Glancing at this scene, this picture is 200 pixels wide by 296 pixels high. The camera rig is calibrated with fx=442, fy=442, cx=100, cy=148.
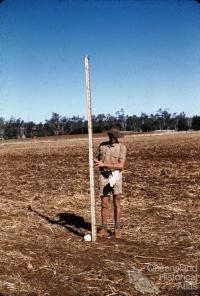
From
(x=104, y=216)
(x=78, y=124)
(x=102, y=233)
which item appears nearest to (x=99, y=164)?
(x=104, y=216)

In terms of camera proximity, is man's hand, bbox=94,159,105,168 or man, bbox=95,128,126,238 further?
man, bbox=95,128,126,238

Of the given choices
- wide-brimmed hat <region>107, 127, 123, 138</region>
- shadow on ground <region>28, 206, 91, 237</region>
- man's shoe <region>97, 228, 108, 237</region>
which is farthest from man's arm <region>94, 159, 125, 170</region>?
shadow on ground <region>28, 206, 91, 237</region>

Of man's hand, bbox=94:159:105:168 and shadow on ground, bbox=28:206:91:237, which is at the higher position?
man's hand, bbox=94:159:105:168

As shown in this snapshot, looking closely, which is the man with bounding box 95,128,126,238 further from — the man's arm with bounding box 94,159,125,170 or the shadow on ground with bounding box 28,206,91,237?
the shadow on ground with bounding box 28,206,91,237

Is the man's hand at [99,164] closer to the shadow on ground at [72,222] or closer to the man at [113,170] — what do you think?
the man at [113,170]

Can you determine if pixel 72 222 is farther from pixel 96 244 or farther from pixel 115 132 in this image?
pixel 115 132

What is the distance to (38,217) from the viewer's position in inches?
374

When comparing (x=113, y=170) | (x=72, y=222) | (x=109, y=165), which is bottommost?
(x=72, y=222)

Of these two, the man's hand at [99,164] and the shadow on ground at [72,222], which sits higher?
the man's hand at [99,164]

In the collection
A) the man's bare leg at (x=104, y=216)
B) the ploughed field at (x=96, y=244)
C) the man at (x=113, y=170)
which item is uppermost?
the man at (x=113, y=170)

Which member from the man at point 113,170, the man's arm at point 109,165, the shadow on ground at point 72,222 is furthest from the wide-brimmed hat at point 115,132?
the shadow on ground at point 72,222

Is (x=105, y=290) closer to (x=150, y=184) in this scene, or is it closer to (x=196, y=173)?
(x=150, y=184)

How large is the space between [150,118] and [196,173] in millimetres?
161582

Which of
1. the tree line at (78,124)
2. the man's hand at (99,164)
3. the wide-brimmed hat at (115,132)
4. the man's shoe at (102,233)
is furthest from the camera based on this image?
the tree line at (78,124)
